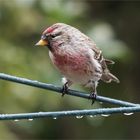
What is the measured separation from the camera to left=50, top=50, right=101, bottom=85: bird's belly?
362 centimetres

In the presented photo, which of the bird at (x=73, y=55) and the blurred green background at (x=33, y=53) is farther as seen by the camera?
the blurred green background at (x=33, y=53)

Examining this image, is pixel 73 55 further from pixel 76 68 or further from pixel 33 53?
pixel 33 53

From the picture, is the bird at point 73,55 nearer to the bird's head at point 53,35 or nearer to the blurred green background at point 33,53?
the bird's head at point 53,35

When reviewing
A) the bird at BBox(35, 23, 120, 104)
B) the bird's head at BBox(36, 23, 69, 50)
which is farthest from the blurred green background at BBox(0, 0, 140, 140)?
the bird's head at BBox(36, 23, 69, 50)

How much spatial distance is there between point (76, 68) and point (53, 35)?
0.22m

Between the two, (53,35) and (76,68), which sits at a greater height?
(53,35)

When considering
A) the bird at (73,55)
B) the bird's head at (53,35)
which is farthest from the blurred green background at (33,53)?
the bird's head at (53,35)

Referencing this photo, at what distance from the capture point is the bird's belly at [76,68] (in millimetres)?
3617

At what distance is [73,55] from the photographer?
3670 mm

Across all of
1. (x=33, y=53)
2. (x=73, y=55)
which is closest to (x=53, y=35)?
(x=73, y=55)

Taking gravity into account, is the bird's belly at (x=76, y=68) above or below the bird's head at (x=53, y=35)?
below

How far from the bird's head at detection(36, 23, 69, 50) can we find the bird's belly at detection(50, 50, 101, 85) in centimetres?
10

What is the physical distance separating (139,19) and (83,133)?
1.15 m

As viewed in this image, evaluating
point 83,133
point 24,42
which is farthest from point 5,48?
point 83,133
